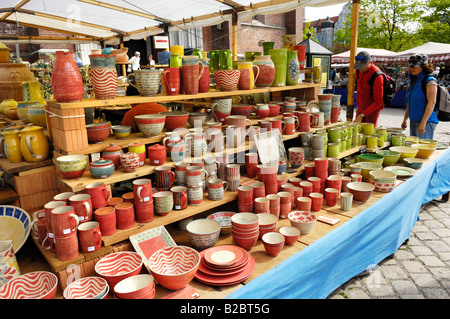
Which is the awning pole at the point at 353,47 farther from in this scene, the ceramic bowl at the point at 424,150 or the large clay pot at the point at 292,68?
the large clay pot at the point at 292,68

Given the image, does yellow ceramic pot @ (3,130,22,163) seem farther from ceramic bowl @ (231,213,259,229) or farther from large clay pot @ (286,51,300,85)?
large clay pot @ (286,51,300,85)

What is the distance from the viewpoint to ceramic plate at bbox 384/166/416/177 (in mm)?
2930

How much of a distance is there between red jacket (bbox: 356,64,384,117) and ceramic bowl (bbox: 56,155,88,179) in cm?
355

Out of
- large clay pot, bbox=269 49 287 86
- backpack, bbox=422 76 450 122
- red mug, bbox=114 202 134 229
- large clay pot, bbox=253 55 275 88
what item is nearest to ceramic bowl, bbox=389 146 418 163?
backpack, bbox=422 76 450 122

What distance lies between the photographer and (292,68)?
9.70 feet

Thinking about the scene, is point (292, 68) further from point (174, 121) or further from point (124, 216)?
point (124, 216)

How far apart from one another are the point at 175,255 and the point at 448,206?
3.90 meters

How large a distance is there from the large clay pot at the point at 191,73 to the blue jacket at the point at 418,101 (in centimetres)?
326

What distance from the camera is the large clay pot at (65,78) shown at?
5.37 feet

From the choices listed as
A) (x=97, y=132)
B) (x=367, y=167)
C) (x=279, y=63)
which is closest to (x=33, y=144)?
(x=97, y=132)

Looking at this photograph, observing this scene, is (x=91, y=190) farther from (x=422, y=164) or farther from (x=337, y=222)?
(x=422, y=164)

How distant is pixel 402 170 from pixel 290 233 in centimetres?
171


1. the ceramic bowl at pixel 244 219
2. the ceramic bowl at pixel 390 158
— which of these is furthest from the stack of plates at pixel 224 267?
the ceramic bowl at pixel 390 158
